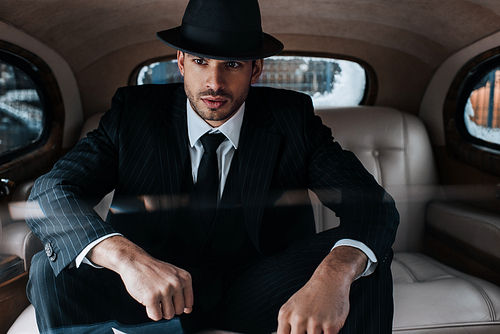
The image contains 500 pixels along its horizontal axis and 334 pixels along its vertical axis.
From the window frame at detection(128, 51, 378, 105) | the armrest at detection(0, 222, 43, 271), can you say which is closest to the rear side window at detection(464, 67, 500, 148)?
the window frame at detection(128, 51, 378, 105)

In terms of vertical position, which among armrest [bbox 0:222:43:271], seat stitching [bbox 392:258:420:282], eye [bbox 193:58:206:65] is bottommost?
seat stitching [bbox 392:258:420:282]

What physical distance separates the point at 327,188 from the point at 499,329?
0.74 meters

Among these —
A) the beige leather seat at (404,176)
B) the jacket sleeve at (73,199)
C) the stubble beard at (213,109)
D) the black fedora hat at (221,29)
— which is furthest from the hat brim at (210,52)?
the beige leather seat at (404,176)

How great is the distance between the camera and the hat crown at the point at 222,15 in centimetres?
108

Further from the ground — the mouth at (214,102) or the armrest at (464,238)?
the mouth at (214,102)

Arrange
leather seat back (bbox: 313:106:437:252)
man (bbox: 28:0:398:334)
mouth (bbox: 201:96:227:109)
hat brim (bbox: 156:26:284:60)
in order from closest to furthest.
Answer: man (bbox: 28:0:398:334)
hat brim (bbox: 156:26:284:60)
mouth (bbox: 201:96:227:109)
leather seat back (bbox: 313:106:437:252)

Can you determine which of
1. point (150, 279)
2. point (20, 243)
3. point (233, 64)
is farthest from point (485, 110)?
point (20, 243)

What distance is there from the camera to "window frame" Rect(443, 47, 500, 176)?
1644 mm

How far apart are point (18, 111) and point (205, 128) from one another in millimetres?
816

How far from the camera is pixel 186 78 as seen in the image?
1192mm

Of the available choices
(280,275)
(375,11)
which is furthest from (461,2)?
(280,275)

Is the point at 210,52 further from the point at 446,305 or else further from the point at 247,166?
the point at 446,305

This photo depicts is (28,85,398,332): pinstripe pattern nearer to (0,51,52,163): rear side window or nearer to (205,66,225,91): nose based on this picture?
(205,66,225,91): nose

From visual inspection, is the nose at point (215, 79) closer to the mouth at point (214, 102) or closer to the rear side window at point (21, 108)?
the mouth at point (214, 102)
